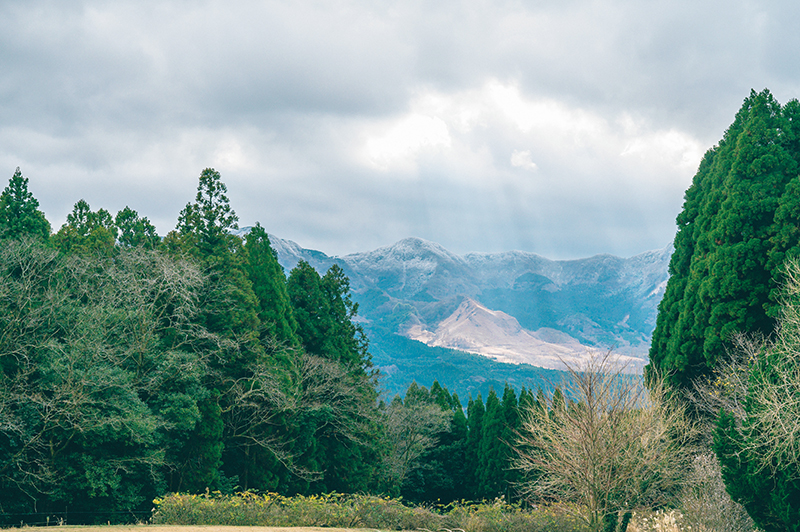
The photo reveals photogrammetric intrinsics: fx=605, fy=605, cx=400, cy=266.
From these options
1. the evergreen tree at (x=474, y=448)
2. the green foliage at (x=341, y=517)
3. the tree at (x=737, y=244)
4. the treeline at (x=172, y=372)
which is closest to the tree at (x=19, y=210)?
the treeline at (x=172, y=372)

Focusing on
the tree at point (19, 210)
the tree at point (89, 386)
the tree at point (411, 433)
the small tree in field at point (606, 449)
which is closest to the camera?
the small tree in field at point (606, 449)

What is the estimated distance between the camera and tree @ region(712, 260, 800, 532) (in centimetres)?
1010

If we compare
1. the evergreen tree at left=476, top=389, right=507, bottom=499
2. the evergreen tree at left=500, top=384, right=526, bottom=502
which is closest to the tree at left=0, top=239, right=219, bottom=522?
the evergreen tree at left=500, top=384, right=526, bottom=502

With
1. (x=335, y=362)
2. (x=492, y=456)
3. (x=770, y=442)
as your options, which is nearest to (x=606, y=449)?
(x=770, y=442)

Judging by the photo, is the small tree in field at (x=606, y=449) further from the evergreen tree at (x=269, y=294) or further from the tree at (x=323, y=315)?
the tree at (x=323, y=315)

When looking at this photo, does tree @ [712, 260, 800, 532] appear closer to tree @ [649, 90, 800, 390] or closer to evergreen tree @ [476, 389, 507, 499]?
tree @ [649, 90, 800, 390]

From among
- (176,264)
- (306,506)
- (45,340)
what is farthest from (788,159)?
(45,340)

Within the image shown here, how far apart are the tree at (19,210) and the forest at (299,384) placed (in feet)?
0.24

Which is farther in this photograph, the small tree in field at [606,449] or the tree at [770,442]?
the small tree in field at [606,449]

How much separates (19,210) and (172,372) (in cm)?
1053

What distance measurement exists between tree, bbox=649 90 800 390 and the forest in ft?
0.19

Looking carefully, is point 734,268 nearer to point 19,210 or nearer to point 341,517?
point 341,517

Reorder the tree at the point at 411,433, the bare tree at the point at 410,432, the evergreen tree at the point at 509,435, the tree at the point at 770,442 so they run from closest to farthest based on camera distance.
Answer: the tree at the point at 770,442
the evergreen tree at the point at 509,435
the tree at the point at 411,433
the bare tree at the point at 410,432

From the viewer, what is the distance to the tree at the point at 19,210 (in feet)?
73.9
